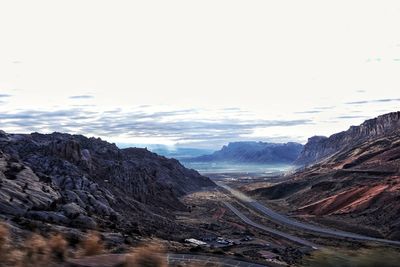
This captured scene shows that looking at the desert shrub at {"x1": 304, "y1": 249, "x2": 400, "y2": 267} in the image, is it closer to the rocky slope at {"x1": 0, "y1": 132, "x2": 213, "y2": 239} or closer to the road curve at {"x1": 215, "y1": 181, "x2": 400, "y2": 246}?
the rocky slope at {"x1": 0, "y1": 132, "x2": 213, "y2": 239}

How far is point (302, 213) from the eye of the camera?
432ft

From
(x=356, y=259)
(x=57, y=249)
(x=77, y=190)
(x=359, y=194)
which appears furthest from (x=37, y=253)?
(x=359, y=194)

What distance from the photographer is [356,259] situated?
1036 centimetres

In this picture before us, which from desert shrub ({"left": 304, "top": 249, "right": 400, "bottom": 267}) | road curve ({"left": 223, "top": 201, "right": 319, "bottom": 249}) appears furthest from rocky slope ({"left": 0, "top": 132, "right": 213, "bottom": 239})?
desert shrub ({"left": 304, "top": 249, "right": 400, "bottom": 267})

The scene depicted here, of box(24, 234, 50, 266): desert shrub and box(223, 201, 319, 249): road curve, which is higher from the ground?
box(24, 234, 50, 266): desert shrub

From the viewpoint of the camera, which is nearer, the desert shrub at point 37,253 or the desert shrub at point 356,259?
the desert shrub at point 356,259

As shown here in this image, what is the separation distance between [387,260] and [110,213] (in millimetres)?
69371

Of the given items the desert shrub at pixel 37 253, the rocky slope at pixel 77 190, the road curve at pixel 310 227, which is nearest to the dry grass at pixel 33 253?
the desert shrub at pixel 37 253

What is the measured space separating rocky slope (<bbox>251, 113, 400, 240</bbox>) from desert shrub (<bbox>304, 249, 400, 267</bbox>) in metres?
83.7

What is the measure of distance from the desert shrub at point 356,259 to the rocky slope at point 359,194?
8370 centimetres

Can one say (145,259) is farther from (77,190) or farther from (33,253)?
(77,190)

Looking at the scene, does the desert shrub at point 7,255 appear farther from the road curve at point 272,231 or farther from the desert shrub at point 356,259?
the road curve at point 272,231

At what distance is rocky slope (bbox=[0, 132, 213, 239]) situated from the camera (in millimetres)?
56719

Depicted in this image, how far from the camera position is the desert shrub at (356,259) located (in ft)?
33.3
